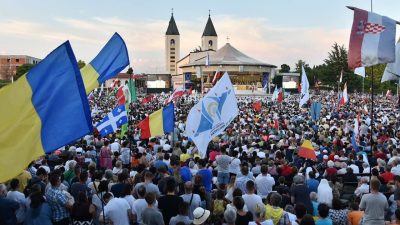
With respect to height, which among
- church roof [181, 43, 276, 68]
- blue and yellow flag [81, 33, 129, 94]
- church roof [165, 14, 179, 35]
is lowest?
blue and yellow flag [81, 33, 129, 94]

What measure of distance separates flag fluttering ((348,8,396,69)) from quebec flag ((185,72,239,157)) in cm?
284

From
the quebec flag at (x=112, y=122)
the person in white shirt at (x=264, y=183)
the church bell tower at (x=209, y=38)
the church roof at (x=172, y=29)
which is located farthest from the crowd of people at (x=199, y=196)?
the church roof at (x=172, y=29)

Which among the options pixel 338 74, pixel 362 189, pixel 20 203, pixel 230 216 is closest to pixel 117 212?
pixel 20 203

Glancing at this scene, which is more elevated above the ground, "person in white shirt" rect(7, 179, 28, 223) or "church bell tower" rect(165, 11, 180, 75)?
"church bell tower" rect(165, 11, 180, 75)

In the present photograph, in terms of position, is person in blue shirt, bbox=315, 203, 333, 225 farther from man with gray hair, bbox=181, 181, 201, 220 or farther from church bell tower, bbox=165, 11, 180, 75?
church bell tower, bbox=165, 11, 180, 75

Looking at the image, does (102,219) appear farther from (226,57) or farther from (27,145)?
(226,57)

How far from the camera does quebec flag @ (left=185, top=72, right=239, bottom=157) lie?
36.4ft

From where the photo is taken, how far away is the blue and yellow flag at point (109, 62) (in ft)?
33.2

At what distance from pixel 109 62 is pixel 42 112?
4802 mm

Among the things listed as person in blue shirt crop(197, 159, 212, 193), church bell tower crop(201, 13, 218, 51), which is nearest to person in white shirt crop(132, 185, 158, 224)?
person in blue shirt crop(197, 159, 212, 193)

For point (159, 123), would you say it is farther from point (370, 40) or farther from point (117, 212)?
point (117, 212)

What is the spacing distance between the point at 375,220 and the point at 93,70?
586cm

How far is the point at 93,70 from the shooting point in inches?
399

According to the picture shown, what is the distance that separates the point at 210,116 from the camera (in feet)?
37.1
